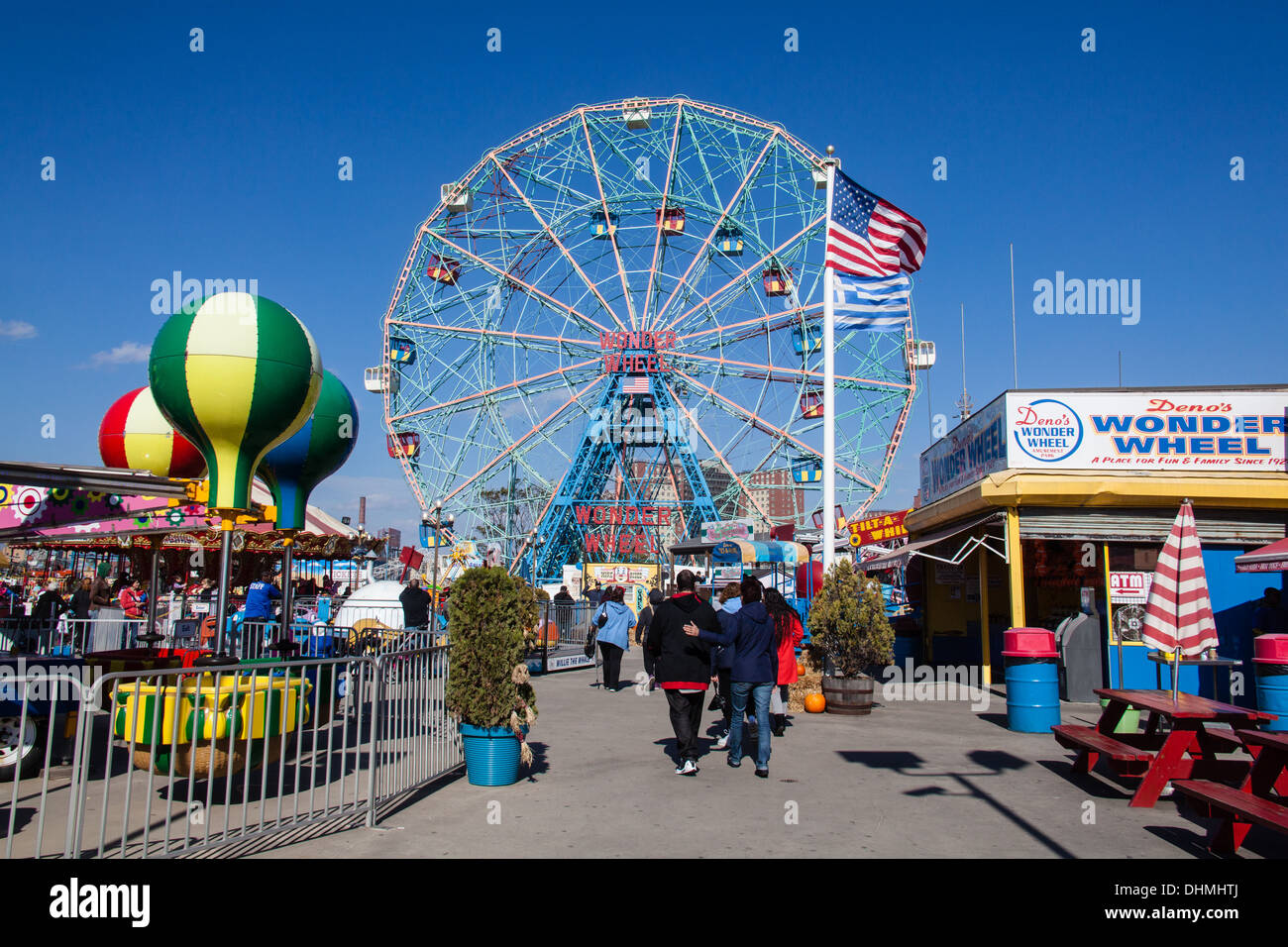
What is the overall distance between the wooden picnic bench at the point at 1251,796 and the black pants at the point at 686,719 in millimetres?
3518

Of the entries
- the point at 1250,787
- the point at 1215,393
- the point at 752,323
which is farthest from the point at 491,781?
the point at 752,323

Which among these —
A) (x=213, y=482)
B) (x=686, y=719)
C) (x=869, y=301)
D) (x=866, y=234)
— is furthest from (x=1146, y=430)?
(x=213, y=482)

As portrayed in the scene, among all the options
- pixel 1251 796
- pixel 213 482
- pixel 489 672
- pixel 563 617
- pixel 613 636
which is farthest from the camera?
pixel 563 617

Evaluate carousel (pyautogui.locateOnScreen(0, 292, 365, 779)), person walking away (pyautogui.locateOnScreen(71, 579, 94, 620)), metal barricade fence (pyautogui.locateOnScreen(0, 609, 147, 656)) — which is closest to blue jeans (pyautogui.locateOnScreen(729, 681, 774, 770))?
A: carousel (pyautogui.locateOnScreen(0, 292, 365, 779))

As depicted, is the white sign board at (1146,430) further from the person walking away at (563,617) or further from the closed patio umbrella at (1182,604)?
the person walking away at (563,617)

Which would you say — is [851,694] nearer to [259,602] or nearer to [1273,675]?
[1273,675]

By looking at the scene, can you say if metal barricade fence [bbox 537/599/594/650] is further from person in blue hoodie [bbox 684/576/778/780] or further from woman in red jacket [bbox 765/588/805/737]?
person in blue hoodie [bbox 684/576/778/780]

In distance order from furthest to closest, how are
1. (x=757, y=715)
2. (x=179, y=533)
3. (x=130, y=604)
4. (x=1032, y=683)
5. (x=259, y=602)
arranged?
(x=130, y=604), (x=179, y=533), (x=259, y=602), (x=1032, y=683), (x=757, y=715)

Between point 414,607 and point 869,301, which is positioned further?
point 414,607

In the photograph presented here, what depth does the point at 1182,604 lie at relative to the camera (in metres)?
7.18

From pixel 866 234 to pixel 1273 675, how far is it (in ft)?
24.5

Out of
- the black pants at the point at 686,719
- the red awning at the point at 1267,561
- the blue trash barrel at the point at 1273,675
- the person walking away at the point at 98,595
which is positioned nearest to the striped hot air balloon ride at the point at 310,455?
the person walking away at the point at 98,595
